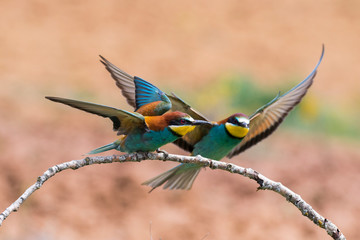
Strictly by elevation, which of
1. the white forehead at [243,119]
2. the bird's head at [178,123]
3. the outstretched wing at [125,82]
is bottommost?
the bird's head at [178,123]

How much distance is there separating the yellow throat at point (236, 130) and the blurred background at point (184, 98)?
1.04 m

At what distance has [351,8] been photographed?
11.2 meters

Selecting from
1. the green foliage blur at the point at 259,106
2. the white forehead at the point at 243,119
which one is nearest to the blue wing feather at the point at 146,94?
the white forehead at the point at 243,119

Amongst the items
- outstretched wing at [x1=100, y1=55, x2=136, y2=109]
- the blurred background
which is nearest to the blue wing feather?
outstretched wing at [x1=100, y1=55, x2=136, y2=109]

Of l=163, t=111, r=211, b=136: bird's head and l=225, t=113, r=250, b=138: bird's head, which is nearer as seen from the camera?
l=163, t=111, r=211, b=136: bird's head

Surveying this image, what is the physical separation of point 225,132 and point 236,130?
65mm

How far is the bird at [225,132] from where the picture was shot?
9.87 ft

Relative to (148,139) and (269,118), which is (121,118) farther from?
(269,118)

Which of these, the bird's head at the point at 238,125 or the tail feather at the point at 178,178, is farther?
the tail feather at the point at 178,178

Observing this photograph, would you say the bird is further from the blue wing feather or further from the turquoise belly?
the turquoise belly

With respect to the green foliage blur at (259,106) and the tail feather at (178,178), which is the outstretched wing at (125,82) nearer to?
the tail feather at (178,178)

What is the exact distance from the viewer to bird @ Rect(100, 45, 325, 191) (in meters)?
3.01

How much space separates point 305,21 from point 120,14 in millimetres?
3191

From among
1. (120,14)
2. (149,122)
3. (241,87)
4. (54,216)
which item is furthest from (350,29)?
(149,122)
